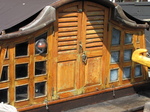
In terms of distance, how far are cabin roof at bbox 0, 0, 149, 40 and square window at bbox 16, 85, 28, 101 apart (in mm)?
786

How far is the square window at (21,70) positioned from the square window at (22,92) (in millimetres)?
159

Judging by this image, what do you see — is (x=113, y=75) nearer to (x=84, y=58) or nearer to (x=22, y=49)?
(x=84, y=58)

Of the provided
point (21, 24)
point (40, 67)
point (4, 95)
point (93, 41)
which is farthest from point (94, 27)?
point (4, 95)

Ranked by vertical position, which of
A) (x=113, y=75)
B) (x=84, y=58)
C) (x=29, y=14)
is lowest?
(x=113, y=75)

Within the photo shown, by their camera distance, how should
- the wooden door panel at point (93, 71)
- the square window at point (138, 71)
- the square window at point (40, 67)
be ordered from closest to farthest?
1. the square window at point (40, 67)
2. the wooden door panel at point (93, 71)
3. the square window at point (138, 71)

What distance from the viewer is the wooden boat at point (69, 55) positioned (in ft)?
15.1

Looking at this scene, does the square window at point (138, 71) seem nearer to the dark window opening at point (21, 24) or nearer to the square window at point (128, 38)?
the square window at point (128, 38)

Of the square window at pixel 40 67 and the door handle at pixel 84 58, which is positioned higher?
the door handle at pixel 84 58

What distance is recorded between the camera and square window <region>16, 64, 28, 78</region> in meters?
4.64

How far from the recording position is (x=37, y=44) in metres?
4.71

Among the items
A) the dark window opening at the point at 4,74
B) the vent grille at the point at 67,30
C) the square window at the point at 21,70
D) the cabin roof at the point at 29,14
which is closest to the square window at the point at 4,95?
the dark window opening at the point at 4,74

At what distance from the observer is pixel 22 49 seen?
462 cm

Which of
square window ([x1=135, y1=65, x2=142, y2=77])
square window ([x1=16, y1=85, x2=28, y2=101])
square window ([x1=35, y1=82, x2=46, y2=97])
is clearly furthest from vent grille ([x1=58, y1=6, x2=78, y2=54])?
square window ([x1=135, y1=65, x2=142, y2=77])

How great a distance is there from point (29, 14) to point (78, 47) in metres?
0.96
